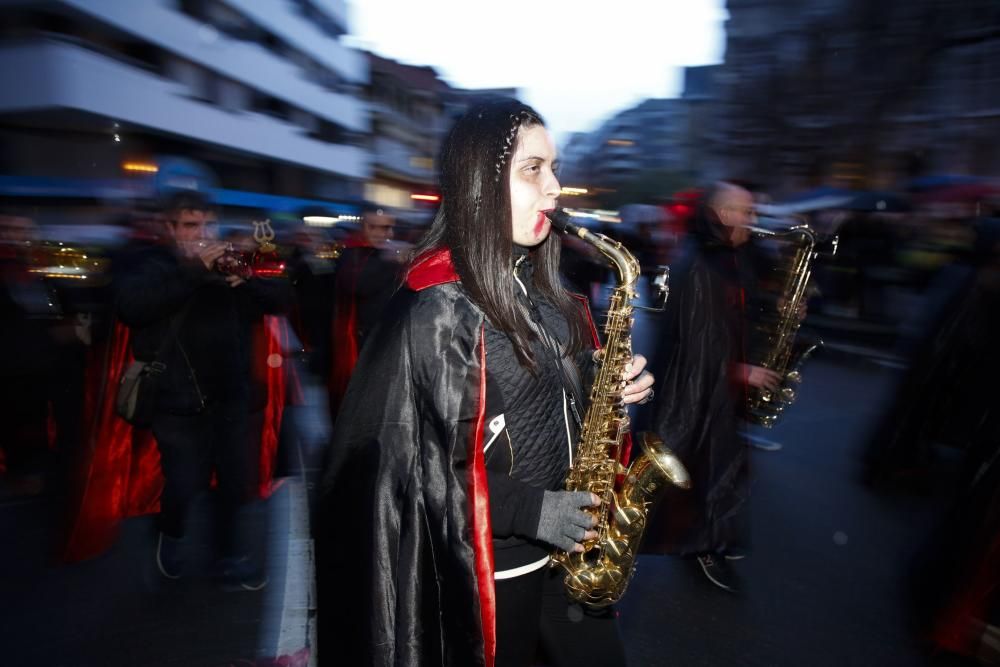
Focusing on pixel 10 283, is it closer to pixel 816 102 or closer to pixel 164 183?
pixel 164 183

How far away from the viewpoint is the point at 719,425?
3885 mm

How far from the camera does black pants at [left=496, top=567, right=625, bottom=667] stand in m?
1.94

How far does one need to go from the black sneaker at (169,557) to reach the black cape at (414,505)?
8.66ft

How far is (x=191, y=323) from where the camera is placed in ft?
11.8

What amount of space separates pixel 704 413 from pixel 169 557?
339cm

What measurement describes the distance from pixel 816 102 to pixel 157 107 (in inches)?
1049

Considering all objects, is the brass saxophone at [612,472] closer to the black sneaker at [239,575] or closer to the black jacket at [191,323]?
the black jacket at [191,323]

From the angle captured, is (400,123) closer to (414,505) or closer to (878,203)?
(878,203)

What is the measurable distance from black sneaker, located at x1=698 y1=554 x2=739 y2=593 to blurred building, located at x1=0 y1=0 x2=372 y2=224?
956 centimetres

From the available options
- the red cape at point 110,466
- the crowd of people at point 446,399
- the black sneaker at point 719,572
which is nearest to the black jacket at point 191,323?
the crowd of people at point 446,399

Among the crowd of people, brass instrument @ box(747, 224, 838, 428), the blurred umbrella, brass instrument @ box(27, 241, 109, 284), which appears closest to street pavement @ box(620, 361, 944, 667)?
the crowd of people

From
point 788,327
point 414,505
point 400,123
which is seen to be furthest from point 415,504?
point 400,123

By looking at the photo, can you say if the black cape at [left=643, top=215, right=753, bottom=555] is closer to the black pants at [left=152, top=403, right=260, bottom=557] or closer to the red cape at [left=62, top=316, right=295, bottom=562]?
the black pants at [left=152, top=403, right=260, bottom=557]

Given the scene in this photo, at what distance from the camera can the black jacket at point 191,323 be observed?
3.33 m
